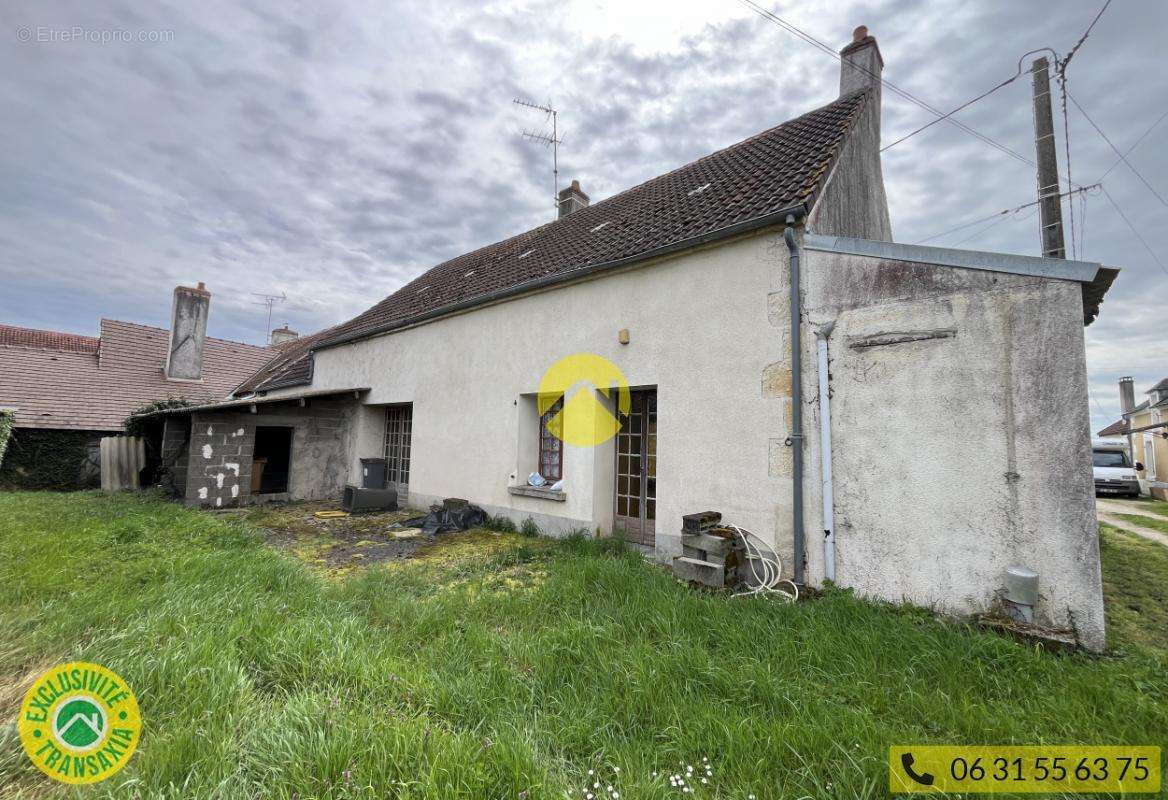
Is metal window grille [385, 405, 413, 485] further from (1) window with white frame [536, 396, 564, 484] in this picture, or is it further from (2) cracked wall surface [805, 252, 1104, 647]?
(2) cracked wall surface [805, 252, 1104, 647]

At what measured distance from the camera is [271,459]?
1184cm

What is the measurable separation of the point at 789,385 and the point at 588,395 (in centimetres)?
285

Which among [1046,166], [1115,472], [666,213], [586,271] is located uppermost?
[1046,166]

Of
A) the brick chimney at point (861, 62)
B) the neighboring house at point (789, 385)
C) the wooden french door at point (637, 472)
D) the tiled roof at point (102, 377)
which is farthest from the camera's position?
the tiled roof at point (102, 377)

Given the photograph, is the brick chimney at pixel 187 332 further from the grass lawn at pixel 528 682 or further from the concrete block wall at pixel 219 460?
the grass lawn at pixel 528 682

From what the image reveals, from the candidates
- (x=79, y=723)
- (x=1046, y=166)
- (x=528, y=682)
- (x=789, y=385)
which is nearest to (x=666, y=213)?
(x=789, y=385)

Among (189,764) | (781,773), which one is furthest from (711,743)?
(189,764)

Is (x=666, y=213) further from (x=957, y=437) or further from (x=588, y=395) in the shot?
(x=957, y=437)

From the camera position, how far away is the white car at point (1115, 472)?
14.4m

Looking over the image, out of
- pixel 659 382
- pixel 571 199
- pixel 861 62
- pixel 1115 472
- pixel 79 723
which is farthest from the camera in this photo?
pixel 1115 472

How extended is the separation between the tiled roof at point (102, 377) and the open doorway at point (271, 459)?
567 centimetres

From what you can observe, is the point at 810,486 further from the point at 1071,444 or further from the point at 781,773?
the point at 781,773

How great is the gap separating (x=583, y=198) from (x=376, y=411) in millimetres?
8147

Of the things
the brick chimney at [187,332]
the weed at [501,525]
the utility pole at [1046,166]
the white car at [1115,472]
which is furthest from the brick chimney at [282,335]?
the white car at [1115,472]
